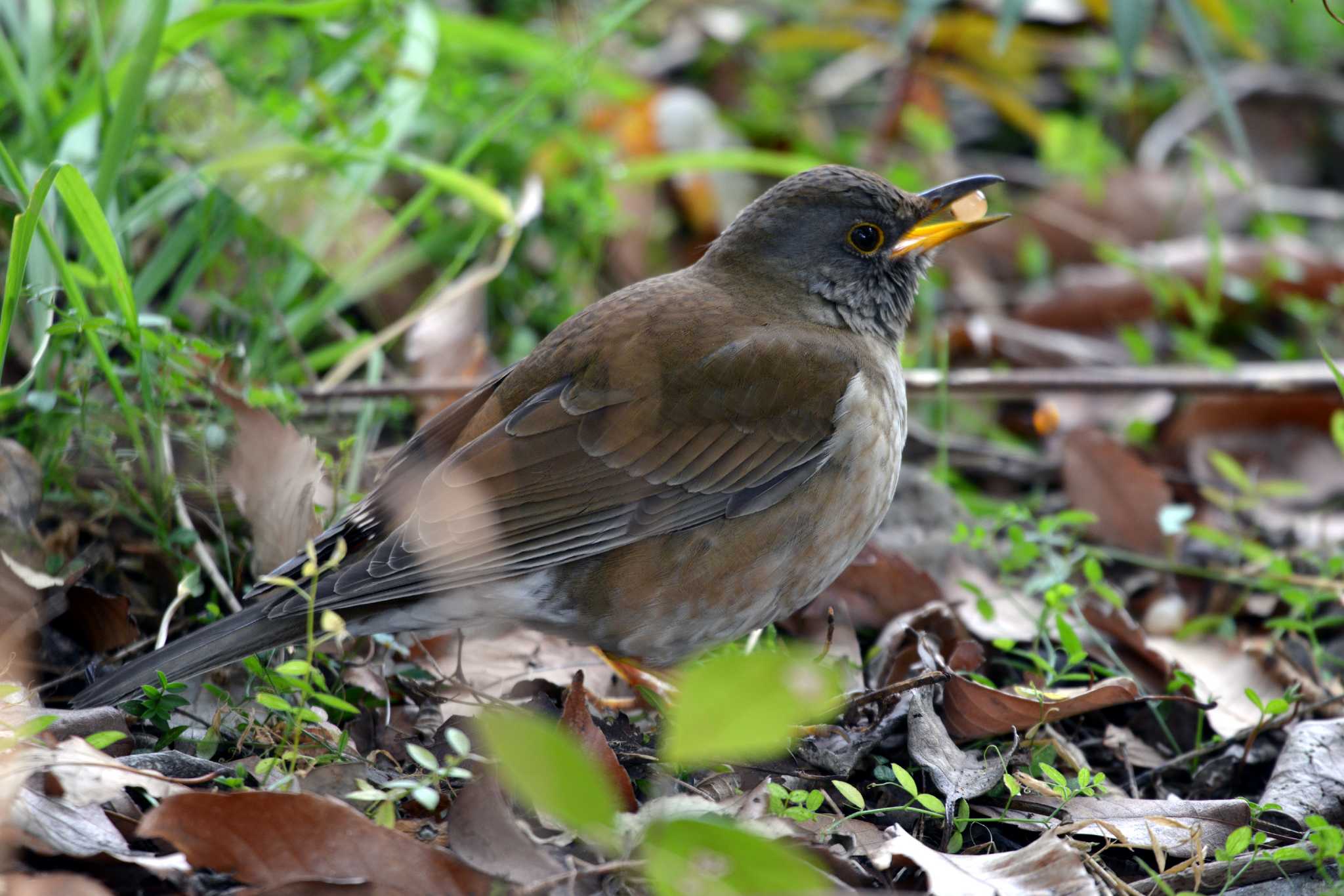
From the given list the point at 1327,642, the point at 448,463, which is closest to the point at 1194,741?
the point at 1327,642

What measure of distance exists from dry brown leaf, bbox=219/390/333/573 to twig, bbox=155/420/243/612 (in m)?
0.14

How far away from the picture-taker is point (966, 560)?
4629 mm

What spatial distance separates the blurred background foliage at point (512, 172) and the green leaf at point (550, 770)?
197cm

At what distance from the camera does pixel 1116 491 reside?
495 cm

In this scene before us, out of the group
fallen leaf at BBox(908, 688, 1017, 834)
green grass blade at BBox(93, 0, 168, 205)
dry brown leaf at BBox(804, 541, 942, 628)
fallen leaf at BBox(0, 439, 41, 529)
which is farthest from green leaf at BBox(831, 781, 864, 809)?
green grass blade at BBox(93, 0, 168, 205)

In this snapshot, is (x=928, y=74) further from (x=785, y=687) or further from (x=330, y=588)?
(x=785, y=687)

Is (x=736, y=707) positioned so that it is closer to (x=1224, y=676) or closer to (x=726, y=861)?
(x=726, y=861)

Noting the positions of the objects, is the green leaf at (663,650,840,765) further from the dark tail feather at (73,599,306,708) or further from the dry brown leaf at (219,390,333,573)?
the dry brown leaf at (219,390,333,573)

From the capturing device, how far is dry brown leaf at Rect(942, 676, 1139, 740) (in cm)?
356

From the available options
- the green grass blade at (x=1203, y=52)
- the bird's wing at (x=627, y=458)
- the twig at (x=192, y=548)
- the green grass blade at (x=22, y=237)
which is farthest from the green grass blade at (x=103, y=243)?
the green grass blade at (x=1203, y=52)

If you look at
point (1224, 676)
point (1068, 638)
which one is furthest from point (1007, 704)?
point (1224, 676)

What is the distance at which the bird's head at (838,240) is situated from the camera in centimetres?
422

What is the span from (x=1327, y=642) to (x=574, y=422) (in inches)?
103

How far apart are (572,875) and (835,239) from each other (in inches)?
89.9
